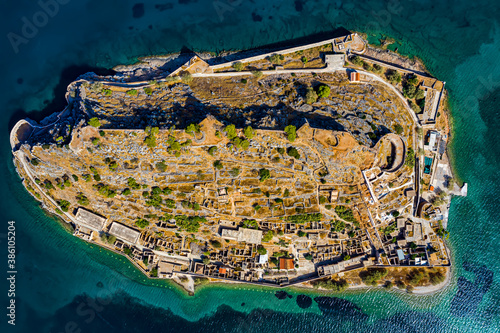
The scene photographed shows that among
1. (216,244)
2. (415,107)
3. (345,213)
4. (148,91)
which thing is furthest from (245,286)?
(415,107)

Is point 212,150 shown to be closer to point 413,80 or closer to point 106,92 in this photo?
point 106,92

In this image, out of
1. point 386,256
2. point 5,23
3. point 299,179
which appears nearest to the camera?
point 299,179

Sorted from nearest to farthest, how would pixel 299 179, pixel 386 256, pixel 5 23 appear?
pixel 299 179, pixel 386 256, pixel 5 23

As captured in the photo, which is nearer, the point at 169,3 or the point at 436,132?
the point at 436,132

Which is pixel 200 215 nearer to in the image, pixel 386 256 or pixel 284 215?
pixel 284 215

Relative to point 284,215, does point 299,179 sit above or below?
above

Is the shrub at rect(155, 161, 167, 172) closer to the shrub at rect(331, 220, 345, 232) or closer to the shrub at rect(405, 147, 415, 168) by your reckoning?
the shrub at rect(331, 220, 345, 232)

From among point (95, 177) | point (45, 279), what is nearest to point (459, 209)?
point (95, 177)
